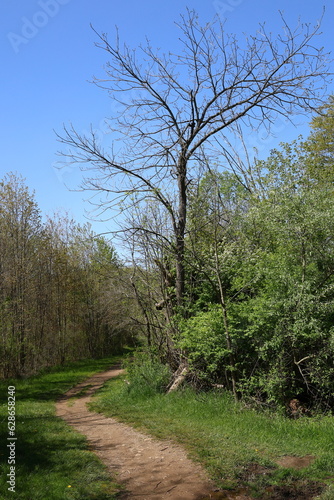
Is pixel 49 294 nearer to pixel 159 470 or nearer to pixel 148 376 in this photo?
pixel 148 376

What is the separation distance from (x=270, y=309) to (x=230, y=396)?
2.11 metres

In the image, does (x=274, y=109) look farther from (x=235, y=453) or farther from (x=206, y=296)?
(x=235, y=453)

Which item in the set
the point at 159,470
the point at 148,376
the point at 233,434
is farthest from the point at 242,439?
the point at 148,376

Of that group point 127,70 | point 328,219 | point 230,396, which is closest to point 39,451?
point 230,396

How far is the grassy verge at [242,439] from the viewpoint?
5.14 m

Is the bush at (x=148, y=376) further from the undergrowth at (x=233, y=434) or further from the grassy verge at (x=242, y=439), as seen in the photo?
the grassy verge at (x=242, y=439)

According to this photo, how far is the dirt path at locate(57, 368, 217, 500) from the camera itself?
5.05 meters

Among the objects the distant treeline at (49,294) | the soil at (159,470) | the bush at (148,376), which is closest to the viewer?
the soil at (159,470)

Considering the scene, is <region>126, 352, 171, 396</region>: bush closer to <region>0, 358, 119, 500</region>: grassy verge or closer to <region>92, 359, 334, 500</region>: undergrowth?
<region>92, 359, 334, 500</region>: undergrowth

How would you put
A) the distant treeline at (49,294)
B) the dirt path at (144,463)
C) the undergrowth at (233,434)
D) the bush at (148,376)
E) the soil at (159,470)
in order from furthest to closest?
the distant treeline at (49,294)
the bush at (148,376)
the undergrowth at (233,434)
the dirt path at (144,463)
the soil at (159,470)

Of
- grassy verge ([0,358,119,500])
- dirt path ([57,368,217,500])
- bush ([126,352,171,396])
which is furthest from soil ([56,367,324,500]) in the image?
bush ([126,352,171,396])

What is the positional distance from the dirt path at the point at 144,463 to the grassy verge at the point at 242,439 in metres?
0.23

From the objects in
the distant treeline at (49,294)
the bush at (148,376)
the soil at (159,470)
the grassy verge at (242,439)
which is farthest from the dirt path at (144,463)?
the distant treeline at (49,294)

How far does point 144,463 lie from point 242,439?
5.23 ft
